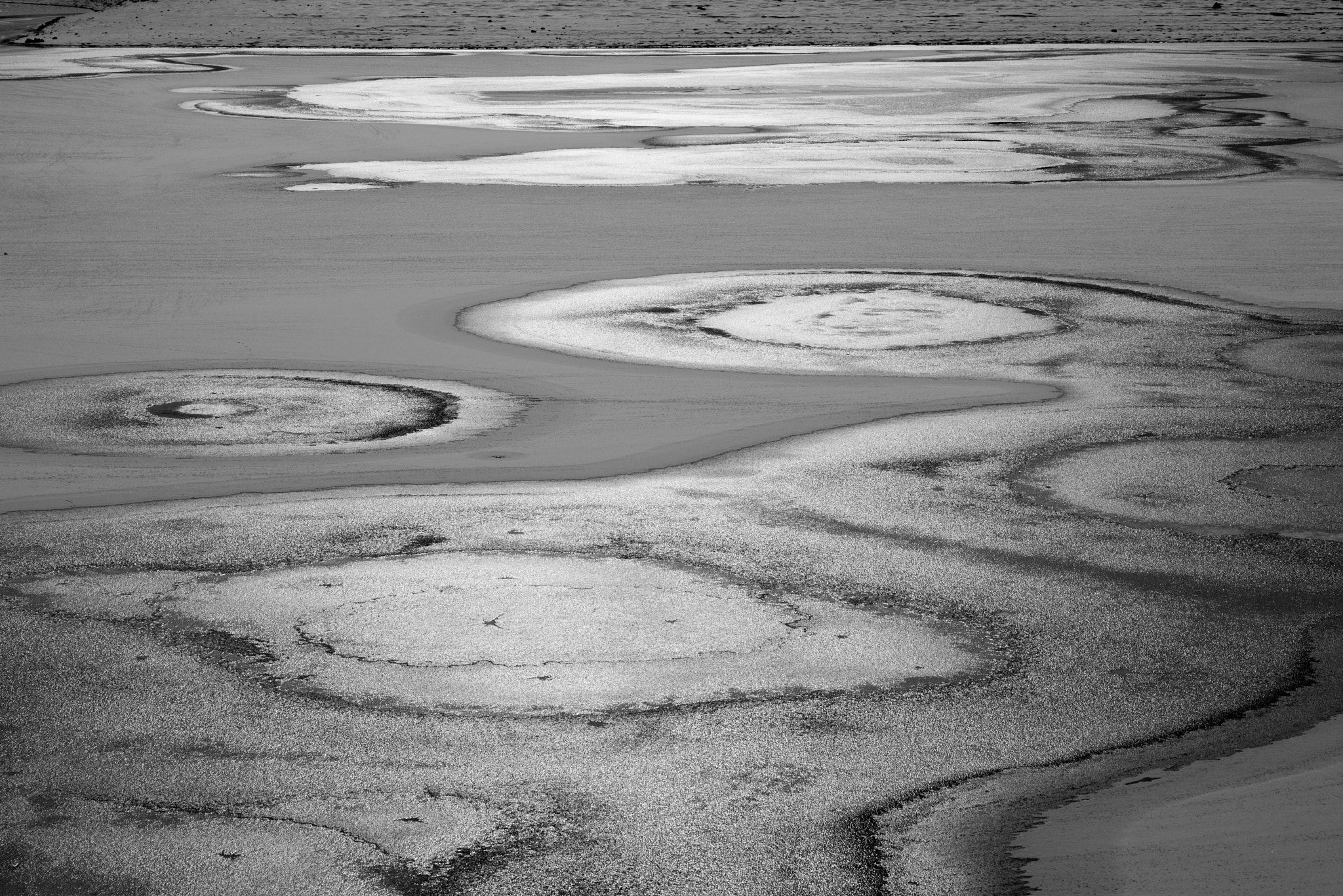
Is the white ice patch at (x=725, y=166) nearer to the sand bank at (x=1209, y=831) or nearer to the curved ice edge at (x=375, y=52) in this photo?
the sand bank at (x=1209, y=831)

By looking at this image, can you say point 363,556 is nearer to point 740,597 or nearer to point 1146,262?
point 740,597

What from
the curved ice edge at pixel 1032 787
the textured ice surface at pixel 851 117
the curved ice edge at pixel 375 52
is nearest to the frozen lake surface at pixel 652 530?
the curved ice edge at pixel 1032 787

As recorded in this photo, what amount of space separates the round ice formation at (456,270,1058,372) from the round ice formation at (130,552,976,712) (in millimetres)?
2646

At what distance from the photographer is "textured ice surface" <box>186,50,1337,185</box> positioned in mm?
12977

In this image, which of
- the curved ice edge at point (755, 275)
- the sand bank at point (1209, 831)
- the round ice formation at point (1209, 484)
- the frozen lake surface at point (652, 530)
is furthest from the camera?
the curved ice edge at point (755, 275)

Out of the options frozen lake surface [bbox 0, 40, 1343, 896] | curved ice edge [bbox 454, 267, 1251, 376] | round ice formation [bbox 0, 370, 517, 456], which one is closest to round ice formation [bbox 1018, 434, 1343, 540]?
frozen lake surface [bbox 0, 40, 1343, 896]

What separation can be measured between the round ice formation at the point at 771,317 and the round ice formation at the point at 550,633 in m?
A: 2.65

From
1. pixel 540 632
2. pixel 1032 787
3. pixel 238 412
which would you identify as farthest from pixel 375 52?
pixel 1032 787

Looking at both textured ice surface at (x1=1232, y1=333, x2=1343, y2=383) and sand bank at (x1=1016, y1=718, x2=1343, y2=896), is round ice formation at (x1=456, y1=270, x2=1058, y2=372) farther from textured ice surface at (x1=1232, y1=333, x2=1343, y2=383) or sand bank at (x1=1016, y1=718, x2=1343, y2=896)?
sand bank at (x1=1016, y1=718, x2=1343, y2=896)

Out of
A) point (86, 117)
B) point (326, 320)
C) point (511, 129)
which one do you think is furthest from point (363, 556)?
point (86, 117)

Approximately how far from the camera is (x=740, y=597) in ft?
14.4

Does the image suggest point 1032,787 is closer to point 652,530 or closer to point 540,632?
point 540,632

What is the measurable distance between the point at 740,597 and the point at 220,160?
10321mm

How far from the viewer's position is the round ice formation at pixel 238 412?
592cm
